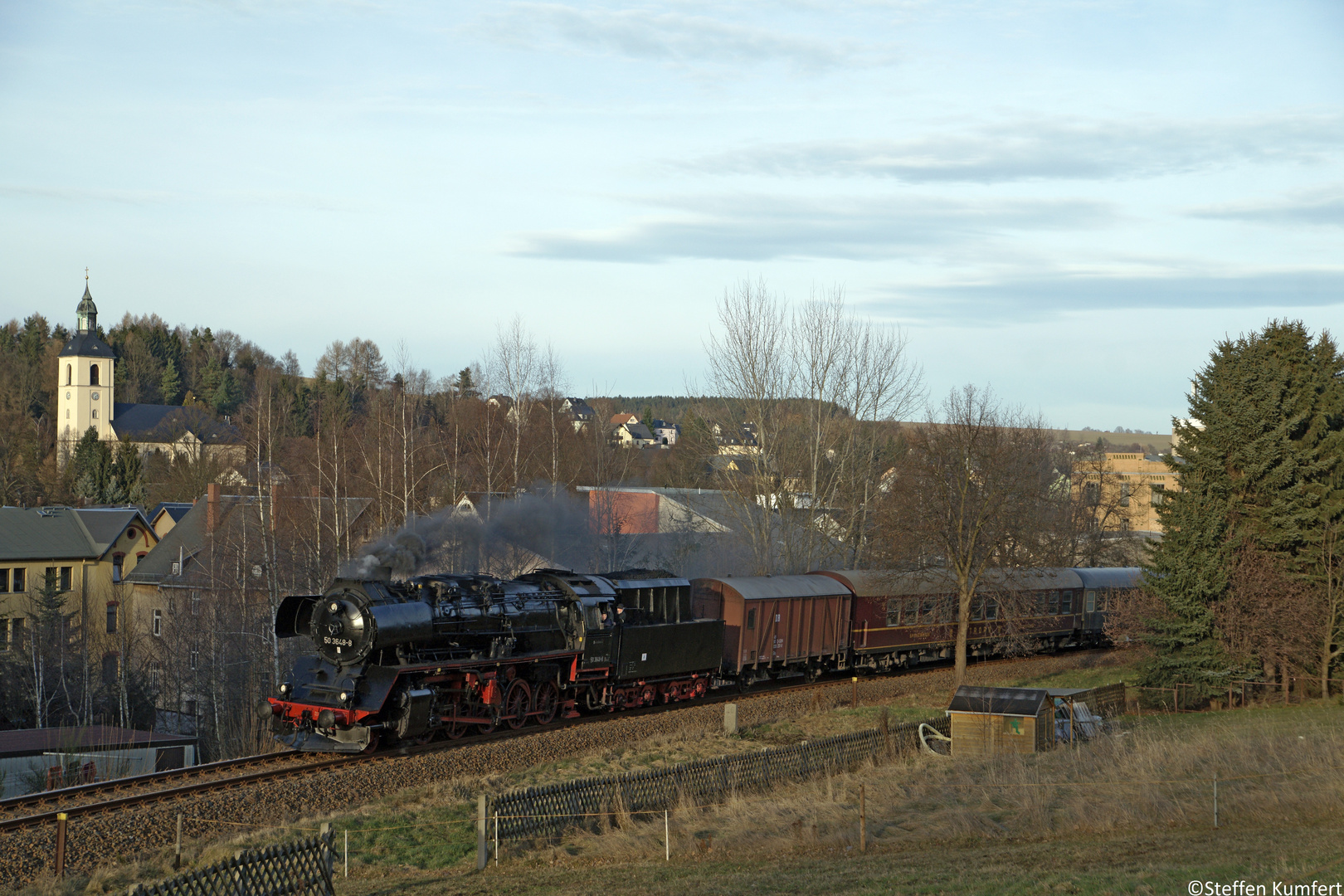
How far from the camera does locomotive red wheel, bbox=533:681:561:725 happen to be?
21.5 meters

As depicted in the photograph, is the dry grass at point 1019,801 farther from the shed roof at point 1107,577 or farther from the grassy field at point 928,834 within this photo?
the shed roof at point 1107,577

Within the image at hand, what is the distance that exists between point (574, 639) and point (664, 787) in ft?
22.6

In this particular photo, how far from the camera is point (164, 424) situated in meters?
104

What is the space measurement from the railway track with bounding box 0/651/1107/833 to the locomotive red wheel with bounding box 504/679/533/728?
272 mm

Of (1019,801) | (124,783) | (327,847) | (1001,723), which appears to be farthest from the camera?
(1001,723)

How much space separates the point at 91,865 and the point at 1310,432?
33327 mm

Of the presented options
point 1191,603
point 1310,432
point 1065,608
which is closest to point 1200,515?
point 1191,603

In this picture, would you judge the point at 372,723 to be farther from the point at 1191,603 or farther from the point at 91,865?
the point at 1191,603

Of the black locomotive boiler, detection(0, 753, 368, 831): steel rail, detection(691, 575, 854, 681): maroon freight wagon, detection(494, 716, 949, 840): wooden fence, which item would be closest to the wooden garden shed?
detection(494, 716, 949, 840): wooden fence

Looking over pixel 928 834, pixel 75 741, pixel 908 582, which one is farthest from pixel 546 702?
pixel 908 582

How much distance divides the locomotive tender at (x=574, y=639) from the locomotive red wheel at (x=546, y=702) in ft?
0.12

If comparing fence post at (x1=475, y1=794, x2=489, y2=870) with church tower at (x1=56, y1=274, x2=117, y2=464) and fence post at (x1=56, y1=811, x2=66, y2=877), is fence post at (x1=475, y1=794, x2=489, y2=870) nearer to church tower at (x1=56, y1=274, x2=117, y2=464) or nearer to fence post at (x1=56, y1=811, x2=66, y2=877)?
fence post at (x1=56, y1=811, x2=66, y2=877)

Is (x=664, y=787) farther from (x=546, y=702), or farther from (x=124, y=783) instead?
(x=124, y=783)

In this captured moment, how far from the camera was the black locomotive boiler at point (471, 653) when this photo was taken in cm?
1748
